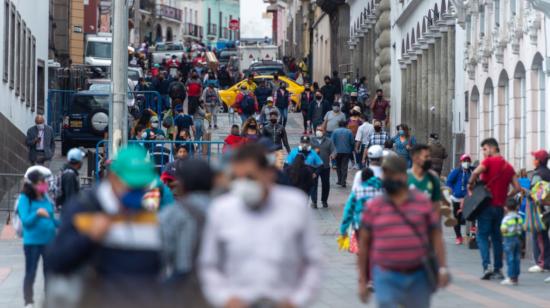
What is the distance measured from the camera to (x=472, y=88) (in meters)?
33.2

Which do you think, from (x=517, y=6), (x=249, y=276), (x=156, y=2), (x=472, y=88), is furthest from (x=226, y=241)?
(x=156, y=2)

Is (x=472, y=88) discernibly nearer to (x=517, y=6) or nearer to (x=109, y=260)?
(x=517, y=6)

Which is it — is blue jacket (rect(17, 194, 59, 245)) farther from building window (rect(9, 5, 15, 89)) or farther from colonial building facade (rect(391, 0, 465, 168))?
building window (rect(9, 5, 15, 89))

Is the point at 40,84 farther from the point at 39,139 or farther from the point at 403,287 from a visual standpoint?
the point at 403,287

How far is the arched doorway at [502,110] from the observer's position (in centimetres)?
2927

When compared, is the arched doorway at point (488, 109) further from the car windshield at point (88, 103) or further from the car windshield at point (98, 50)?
the car windshield at point (98, 50)

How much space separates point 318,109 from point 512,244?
25381 mm

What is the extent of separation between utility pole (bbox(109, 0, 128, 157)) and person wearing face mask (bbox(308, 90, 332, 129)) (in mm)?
20040

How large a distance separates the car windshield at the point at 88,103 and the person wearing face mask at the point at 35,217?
82.6ft

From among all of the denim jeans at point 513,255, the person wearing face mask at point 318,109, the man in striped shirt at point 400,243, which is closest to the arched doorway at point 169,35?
the person wearing face mask at point 318,109

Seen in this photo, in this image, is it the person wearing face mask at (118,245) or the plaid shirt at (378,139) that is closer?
the person wearing face mask at (118,245)

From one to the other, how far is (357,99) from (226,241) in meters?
38.1

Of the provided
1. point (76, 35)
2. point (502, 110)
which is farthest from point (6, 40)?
point (76, 35)

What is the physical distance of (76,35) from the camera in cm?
6022
